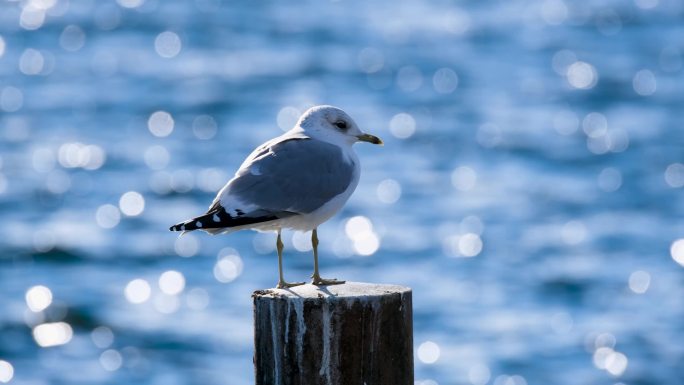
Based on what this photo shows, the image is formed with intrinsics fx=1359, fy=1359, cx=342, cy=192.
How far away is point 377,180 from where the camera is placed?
1543 cm

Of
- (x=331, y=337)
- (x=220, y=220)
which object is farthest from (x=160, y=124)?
(x=331, y=337)

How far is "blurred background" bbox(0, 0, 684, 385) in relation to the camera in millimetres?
11922

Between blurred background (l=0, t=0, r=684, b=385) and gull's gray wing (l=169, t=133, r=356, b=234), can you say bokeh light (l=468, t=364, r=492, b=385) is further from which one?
gull's gray wing (l=169, t=133, r=356, b=234)

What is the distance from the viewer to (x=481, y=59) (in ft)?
69.4

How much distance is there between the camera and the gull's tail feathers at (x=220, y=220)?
5.07 metres

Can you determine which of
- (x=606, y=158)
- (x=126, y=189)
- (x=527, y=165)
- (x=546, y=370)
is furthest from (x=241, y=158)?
(x=546, y=370)

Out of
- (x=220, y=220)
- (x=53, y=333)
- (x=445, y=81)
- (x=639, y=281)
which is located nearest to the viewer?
Result: (x=220, y=220)

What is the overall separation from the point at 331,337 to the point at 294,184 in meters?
1.16

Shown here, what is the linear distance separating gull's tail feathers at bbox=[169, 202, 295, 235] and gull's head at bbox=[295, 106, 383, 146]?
55 cm

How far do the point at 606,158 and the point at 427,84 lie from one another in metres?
4.23

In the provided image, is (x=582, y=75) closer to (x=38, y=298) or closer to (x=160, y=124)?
(x=160, y=124)

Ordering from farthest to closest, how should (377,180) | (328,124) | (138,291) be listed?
1. (377,180)
2. (138,291)
3. (328,124)

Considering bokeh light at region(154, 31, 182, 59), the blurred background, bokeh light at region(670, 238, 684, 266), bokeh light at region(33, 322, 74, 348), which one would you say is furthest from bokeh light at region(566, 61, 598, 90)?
bokeh light at region(33, 322, 74, 348)

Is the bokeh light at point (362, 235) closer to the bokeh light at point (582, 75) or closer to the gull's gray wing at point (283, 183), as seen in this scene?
the bokeh light at point (582, 75)
